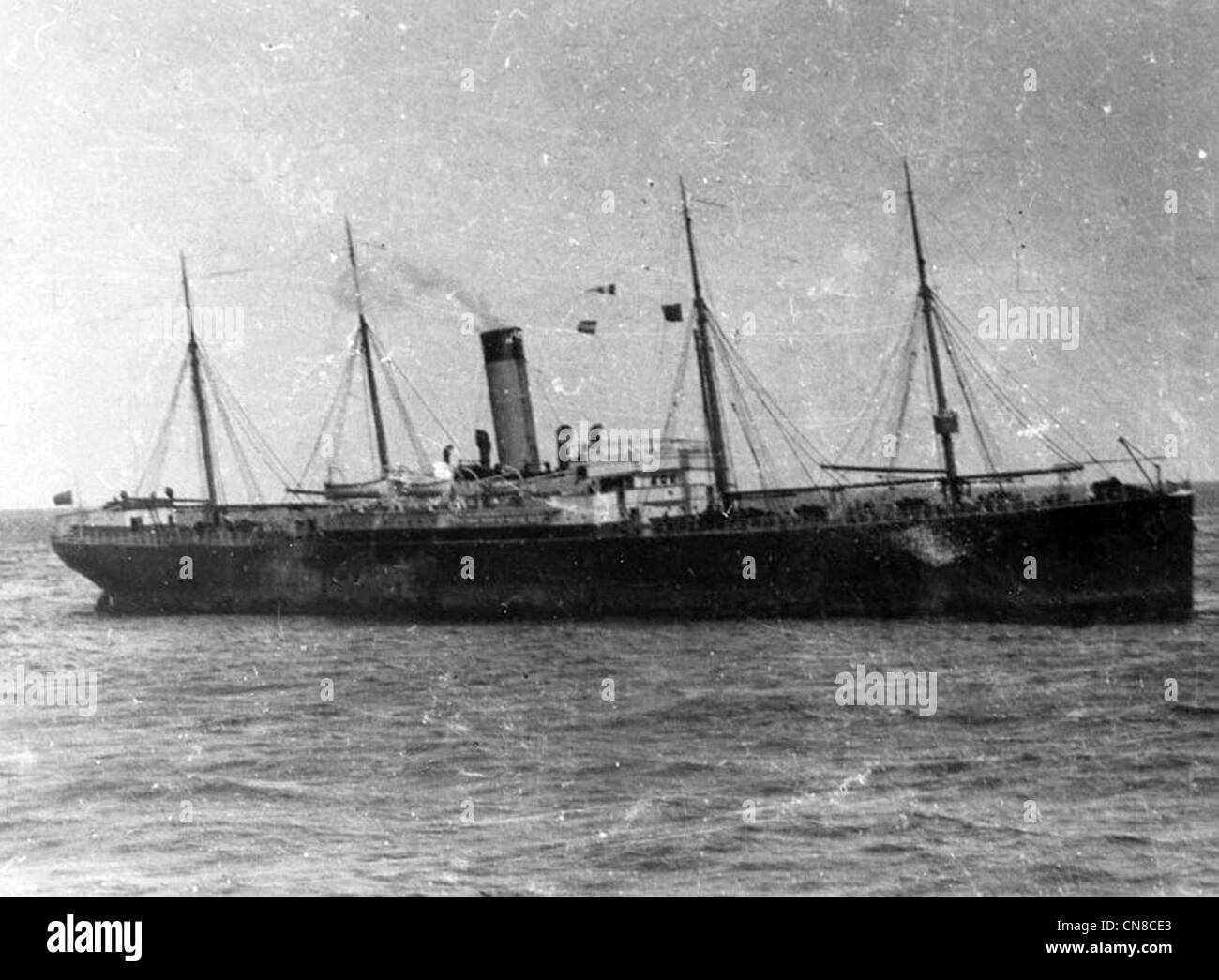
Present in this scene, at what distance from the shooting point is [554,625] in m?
31.7

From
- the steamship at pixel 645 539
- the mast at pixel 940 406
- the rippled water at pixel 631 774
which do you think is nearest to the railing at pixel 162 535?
the steamship at pixel 645 539

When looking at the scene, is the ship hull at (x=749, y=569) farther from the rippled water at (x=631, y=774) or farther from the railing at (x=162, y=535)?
the rippled water at (x=631, y=774)

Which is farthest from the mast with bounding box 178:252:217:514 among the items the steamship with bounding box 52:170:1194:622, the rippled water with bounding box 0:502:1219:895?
the rippled water with bounding box 0:502:1219:895

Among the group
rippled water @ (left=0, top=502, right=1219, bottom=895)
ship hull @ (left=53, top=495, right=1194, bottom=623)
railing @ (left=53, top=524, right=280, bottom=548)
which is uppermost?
railing @ (left=53, top=524, right=280, bottom=548)

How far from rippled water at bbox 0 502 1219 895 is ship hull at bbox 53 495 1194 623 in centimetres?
273

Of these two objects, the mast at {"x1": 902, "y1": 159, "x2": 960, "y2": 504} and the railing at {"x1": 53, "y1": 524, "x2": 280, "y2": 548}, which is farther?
the railing at {"x1": 53, "y1": 524, "x2": 280, "y2": 548}

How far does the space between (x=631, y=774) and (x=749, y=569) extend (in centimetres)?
1619

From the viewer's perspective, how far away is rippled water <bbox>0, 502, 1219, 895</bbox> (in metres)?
12.0

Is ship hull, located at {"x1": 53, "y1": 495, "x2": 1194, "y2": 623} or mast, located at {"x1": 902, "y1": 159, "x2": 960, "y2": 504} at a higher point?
mast, located at {"x1": 902, "y1": 159, "x2": 960, "y2": 504}

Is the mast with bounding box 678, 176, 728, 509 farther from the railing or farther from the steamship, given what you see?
the railing

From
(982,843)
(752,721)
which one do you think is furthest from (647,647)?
(982,843)

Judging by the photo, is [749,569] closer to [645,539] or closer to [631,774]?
[645,539]

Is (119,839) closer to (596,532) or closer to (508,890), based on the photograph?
(508,890)
